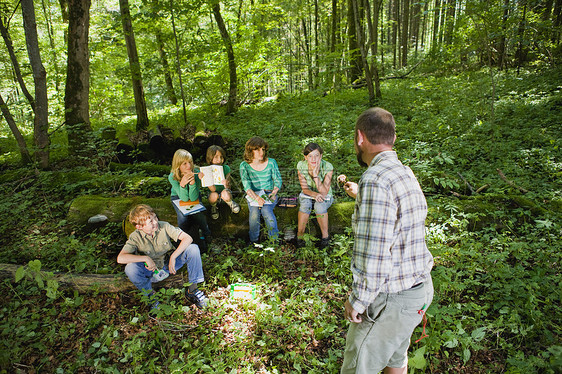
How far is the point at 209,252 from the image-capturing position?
424 cm

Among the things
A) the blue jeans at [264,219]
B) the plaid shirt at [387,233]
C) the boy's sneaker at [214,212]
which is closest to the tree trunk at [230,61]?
the boy's sneaker at [214,212]

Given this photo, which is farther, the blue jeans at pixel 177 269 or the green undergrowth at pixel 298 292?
the blue jeans at pixel 177 269

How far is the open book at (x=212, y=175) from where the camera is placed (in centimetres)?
414

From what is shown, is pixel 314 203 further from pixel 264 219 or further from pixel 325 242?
pixel 264 219

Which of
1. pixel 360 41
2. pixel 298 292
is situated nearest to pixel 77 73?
pixel 298 292

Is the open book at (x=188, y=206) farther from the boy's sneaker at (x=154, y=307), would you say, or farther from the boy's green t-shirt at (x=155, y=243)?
the boy's sneaker at (x=154, y=307)

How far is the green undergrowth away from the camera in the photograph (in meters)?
2.56

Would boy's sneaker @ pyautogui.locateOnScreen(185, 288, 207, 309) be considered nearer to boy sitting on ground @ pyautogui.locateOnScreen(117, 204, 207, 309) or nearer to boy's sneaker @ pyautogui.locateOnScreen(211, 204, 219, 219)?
boy sitting on ground @ pyautogui.locateOnScreen(117, 204, 207, 309)

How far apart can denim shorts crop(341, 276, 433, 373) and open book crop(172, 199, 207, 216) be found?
290 cm

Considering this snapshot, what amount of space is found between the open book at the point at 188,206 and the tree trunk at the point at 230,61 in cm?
701

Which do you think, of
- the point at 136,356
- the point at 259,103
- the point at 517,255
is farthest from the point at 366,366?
the point at 259,103

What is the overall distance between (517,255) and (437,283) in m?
1.14

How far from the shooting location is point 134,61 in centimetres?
908

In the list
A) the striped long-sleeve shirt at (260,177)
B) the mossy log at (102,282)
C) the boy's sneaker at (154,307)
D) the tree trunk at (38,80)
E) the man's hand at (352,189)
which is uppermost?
the tree trunk at (38,80)
